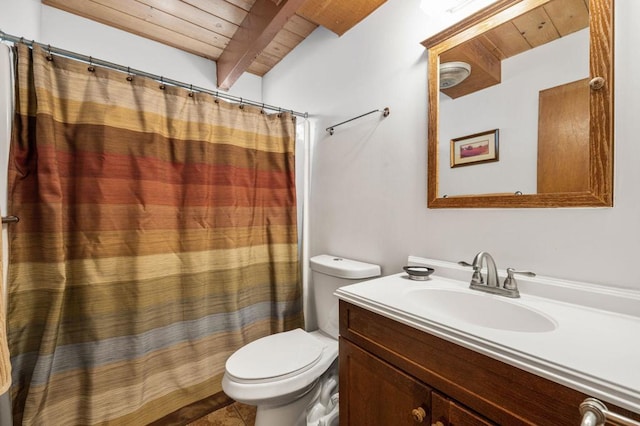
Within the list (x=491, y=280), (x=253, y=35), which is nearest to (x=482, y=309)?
(x=491, y=280)

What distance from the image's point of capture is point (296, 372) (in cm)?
117

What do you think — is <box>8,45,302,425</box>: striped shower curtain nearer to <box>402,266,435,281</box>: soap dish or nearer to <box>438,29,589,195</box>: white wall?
<box>402,266,435,281</box>: soap dish

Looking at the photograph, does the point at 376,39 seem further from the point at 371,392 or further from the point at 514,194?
the point at 371,392

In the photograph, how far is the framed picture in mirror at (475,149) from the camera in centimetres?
107

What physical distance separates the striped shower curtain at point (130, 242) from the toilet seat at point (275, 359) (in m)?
0.38

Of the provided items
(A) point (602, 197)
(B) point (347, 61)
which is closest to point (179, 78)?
(B) point (347, 61)

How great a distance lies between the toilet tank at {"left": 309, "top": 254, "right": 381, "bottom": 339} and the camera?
141 cm

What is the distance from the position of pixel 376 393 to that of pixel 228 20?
2.20 m

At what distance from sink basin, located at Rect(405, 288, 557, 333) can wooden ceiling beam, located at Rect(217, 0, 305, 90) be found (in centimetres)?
143

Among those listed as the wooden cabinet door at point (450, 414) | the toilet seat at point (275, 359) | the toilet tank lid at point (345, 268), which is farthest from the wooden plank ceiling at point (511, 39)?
the toilet seat at point (275, 359)

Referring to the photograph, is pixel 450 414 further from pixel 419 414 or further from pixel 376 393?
pixel 376 393

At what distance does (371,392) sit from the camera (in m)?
0.91

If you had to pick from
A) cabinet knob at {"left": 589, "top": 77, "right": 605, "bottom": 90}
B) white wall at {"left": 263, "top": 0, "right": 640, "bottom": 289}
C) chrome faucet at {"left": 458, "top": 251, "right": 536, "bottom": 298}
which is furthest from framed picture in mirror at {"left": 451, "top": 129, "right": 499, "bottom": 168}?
chrome faucet at {"left": 458, "top": 251, "right": 536, "bottom": 298}

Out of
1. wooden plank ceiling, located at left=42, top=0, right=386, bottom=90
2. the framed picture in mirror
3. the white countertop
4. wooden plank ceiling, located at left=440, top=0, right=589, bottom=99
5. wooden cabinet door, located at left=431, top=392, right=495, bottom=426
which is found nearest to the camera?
the white countertop
